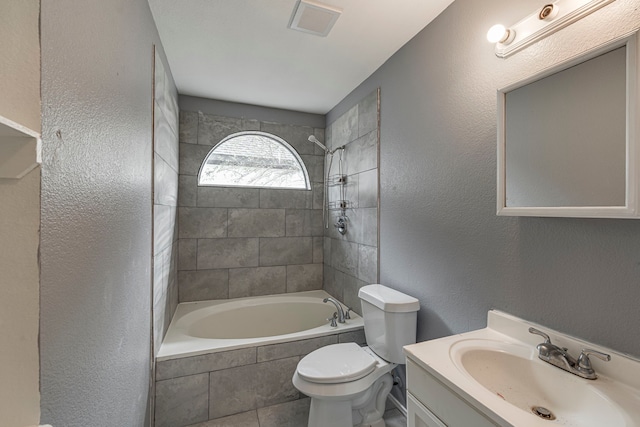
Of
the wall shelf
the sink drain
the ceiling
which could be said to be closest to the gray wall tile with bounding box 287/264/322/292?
the ceiling

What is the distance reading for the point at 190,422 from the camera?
1.81 metres

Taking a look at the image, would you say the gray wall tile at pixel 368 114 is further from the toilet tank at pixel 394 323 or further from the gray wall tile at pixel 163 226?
the gray wall tile at pixel 163 226

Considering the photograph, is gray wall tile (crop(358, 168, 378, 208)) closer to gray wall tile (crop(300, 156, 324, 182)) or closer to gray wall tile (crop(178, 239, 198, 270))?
gray wall tile (crop(300, 156, 324, 182))

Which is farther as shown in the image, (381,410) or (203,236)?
(203,236)

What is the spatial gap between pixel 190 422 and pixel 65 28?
2.19m

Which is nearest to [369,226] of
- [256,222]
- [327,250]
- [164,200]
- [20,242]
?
[327,250]

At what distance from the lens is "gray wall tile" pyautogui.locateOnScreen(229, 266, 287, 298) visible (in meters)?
2.85

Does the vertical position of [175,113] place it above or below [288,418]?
above

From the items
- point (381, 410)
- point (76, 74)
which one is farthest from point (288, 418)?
point (76, 74)

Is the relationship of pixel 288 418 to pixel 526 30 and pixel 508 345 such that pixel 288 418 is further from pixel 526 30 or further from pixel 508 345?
pixel 526 30

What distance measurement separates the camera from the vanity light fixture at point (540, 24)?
93 cm

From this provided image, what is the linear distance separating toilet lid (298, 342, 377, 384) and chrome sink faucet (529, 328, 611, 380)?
932 millimetres

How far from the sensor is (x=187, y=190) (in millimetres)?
2707

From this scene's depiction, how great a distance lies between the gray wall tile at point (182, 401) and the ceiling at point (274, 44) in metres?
2.27
